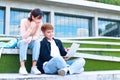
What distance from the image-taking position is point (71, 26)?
1125 inches

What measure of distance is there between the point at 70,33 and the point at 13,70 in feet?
71.2

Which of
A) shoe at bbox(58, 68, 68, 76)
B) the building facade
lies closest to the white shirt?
shoe at bbox(58, 68, 68, 76)

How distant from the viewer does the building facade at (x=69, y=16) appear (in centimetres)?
2528

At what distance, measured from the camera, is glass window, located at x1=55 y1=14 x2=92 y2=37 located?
2778 centimetres

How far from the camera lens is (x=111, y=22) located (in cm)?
3209

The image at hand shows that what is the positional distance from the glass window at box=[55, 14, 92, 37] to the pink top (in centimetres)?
2100

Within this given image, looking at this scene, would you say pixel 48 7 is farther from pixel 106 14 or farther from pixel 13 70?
pixel 13 70

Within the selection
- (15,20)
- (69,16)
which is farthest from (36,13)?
(69,16)

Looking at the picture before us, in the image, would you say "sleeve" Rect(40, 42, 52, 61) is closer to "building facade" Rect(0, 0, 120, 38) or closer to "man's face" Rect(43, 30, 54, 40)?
"man's face" Rect(43, 30, 54, 40)

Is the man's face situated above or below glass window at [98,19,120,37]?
below

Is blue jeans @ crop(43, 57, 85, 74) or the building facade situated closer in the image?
blue jeans @ crop(43, 57, 85, 74)

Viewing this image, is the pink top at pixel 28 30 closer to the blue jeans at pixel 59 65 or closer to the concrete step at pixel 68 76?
the blue jeans at pixel 59 65

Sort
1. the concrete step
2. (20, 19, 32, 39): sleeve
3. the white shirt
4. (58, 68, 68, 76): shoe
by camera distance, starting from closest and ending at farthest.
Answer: the concrete step
(58, 68, 68, 76): shoe
(20, 19, 32, 39): sleeve
the white shirt

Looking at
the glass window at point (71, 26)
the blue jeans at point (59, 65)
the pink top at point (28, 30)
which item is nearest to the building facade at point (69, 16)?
the glass window at point (71, 26)
